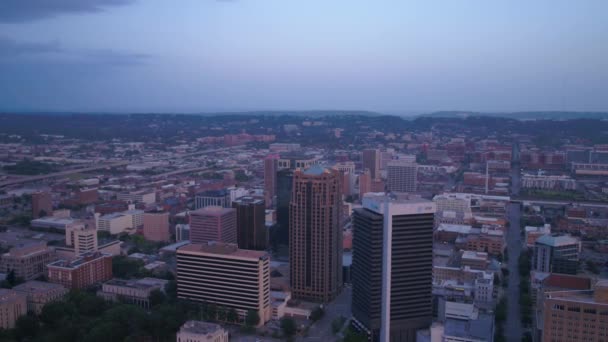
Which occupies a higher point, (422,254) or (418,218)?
(418,218)

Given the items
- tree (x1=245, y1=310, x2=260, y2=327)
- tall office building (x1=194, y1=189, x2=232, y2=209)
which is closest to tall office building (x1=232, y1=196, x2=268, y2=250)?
tall office building (x1=194, y1=189, x2=232, y2=209)

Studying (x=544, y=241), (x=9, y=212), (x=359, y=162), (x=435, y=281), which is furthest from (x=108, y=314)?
(x=359, y=162)

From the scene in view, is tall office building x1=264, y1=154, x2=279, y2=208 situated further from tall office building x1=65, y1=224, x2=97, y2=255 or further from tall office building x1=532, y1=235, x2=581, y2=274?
tall office building x1=532, y1=235, x2=581, y2=274

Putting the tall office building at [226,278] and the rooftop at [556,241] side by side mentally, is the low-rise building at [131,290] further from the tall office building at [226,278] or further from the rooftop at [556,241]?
the rooftop at [556,241]

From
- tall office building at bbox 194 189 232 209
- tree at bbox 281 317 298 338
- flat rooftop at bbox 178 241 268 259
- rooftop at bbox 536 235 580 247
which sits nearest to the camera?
tree at bbox 281 317 298 338

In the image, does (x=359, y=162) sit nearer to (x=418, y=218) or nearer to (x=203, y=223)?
(x=203, y=223)
